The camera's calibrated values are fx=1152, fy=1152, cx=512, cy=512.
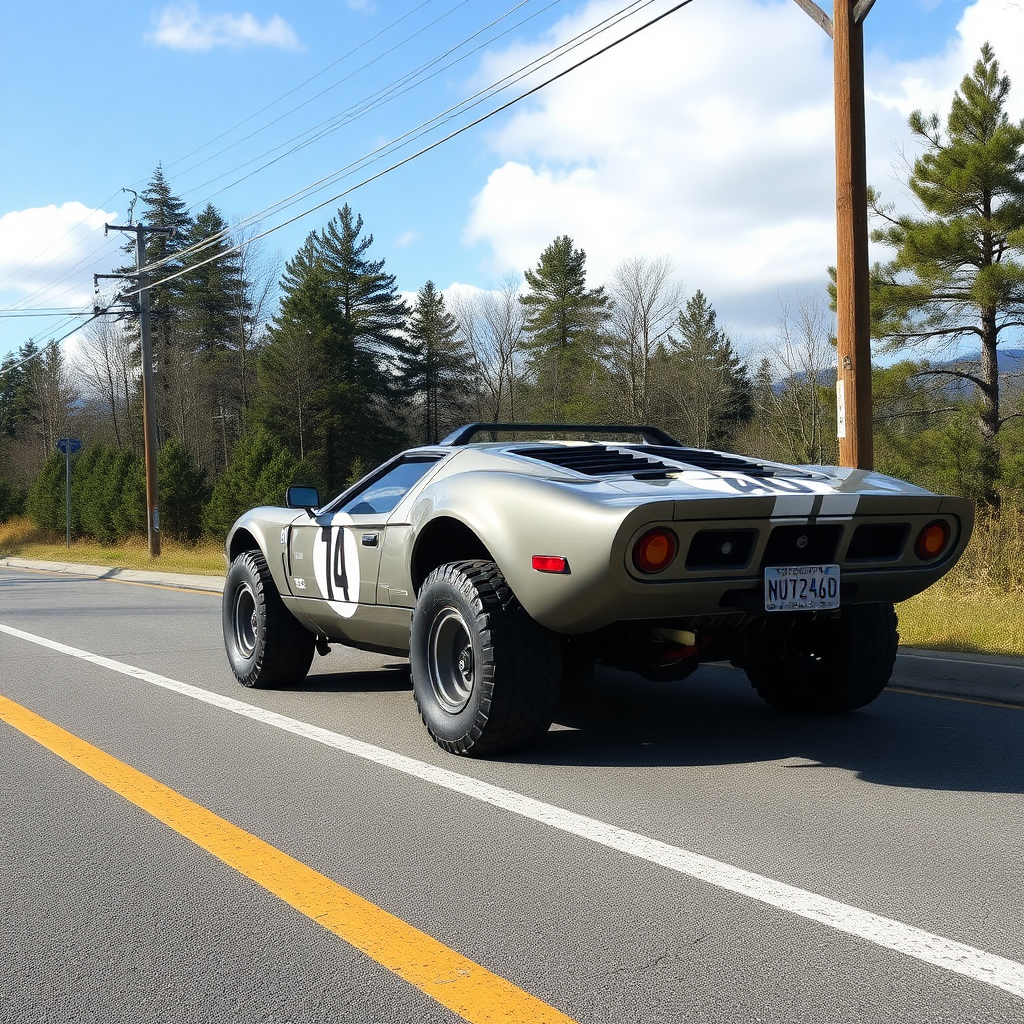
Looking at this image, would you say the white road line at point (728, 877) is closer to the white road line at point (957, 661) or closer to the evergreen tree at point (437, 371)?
the white road line at point (957, 661)

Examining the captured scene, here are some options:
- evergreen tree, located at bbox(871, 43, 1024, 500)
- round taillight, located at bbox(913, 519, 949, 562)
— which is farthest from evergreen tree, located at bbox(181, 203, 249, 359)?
round taillight, located at bbox(913, 519, 949, 562)

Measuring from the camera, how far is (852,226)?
9664 mm

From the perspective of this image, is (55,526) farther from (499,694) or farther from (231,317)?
(499,694)

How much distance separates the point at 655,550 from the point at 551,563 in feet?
1.43

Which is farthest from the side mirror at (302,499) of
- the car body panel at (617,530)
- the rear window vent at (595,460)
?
the rear window vent at (595,460)

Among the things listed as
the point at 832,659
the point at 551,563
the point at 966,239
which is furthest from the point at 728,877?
the point at 966,239

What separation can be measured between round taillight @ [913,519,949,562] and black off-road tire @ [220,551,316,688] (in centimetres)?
370

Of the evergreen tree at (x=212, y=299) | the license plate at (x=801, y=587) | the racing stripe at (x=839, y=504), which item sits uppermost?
the evergreen tree at (x=212, y=299)

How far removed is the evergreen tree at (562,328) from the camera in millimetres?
53938

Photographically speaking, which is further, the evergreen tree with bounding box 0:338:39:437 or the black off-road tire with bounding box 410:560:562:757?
the evergreen tree with bounding box 0:338:39:437

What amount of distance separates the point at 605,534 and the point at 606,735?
1.53m

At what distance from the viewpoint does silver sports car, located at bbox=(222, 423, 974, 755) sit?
4629mm

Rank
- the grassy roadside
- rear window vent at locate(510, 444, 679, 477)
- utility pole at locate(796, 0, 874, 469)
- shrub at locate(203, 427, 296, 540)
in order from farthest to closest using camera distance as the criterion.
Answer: shrub at locate(203, 427, 296, 540)
utility pole at locate(796, 0, 874, 469)
the grassy roadside
rear window vent at locate(510, 444, 679, 477)

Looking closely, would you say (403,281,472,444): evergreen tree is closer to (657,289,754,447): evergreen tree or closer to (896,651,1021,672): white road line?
(657,289,754,447): evergreen tree
